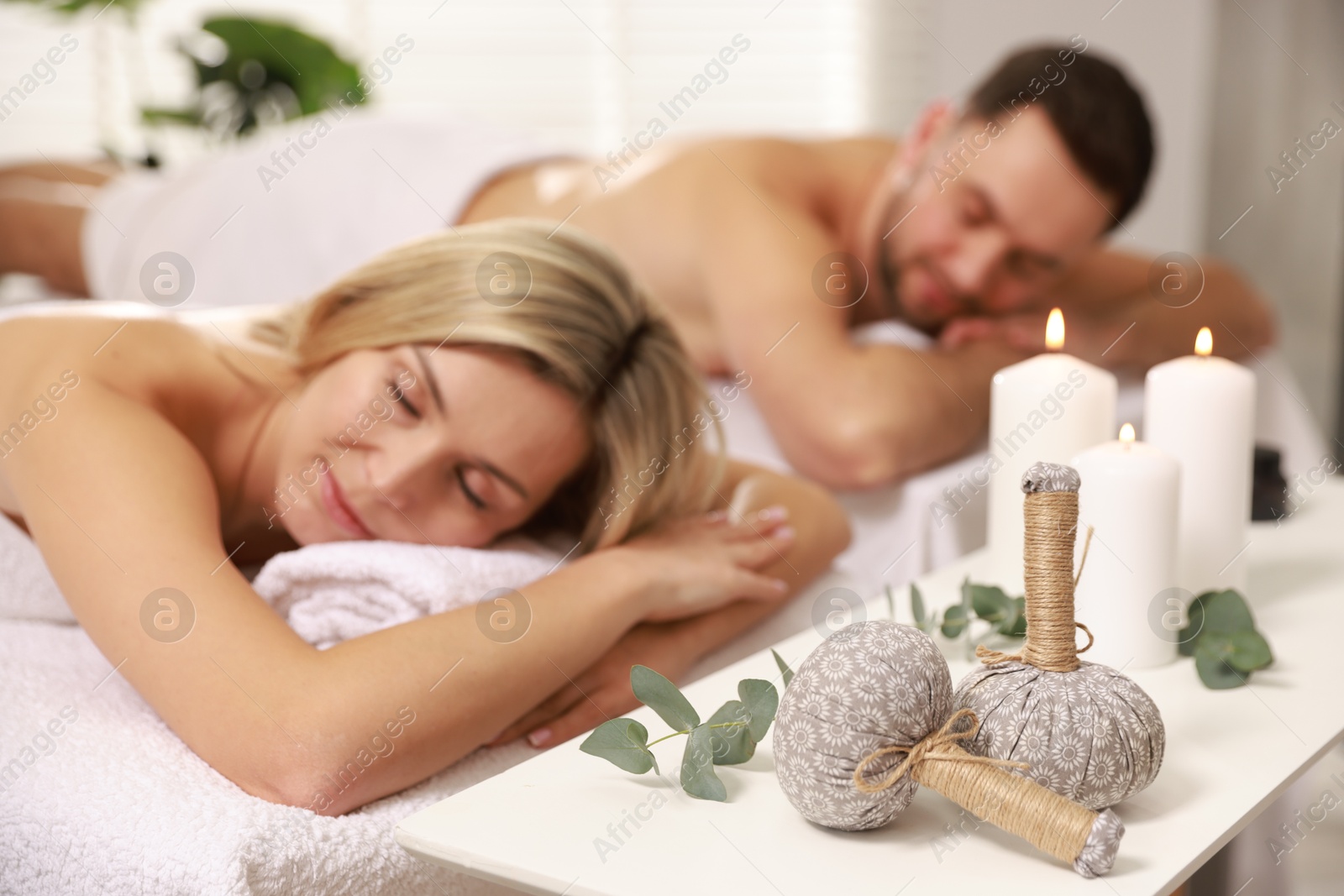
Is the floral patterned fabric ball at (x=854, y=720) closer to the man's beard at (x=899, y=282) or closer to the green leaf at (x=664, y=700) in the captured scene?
the green leaf at (x=664, y=700)

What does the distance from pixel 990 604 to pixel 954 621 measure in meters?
0.03

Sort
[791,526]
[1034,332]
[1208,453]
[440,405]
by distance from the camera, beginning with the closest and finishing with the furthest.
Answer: [1208,453]
[440,405]
[791,526]
[1034,332]

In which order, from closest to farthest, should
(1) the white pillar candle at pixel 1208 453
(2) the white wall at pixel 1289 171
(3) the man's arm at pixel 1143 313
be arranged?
(1) the white pillar candle at pixel 1208 453
(3) the man's arm at pixel 1143 313
(2) the white wall at pixel 1289 171

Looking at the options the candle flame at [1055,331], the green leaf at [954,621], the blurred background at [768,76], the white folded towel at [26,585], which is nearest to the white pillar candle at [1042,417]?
the candle flame at [1055,331]

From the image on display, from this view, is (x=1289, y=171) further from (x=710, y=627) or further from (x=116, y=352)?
(x=116, y=352)

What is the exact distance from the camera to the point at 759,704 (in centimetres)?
66

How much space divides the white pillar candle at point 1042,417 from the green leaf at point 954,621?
4.8 inches

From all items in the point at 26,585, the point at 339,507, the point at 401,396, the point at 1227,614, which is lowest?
the point at 26,585

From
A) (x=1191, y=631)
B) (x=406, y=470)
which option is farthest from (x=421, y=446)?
(x=1191, y=631)

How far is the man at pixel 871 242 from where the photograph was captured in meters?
1.40

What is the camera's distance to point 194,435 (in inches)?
41.7

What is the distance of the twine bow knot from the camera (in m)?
0.56

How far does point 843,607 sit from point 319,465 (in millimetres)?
514

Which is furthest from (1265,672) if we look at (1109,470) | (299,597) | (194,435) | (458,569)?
(194,435)
